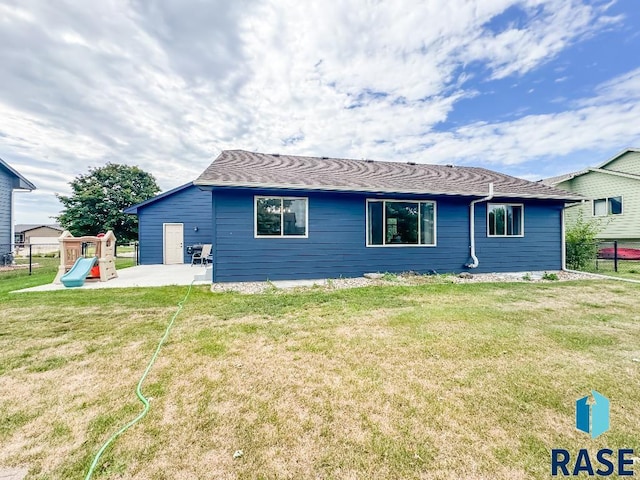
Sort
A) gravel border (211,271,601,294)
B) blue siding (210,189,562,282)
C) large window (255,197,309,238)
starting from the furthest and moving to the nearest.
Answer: large window (255,197,309,238) < blue siding (210,189,562,282) < gravel border (211,271,601,294)

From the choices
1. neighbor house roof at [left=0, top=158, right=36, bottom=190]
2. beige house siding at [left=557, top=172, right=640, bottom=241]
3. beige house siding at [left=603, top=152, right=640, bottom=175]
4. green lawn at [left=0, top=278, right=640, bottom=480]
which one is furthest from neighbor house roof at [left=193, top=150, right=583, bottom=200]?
beige house siding at [left=603, top=152, right=640, bottom=175]

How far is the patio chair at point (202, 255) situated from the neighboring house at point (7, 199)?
828 cm

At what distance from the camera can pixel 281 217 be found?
24.3 ft

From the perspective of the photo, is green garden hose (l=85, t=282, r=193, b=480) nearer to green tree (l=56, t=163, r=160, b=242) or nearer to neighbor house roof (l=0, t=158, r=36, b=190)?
Answer: neighbor house roof (l=0, t=158, r=36, b=190)

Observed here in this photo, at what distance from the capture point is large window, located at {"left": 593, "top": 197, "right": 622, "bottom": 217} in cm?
1466

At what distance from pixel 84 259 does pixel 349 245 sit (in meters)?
7.39

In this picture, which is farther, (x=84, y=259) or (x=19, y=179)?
(x=19, y=179)

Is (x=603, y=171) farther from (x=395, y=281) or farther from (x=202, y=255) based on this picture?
(x=202, y=255)

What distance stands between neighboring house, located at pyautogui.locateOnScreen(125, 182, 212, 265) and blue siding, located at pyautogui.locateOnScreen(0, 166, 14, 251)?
5.68 metres

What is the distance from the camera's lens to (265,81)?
10.4m

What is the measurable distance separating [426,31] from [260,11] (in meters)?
5.08

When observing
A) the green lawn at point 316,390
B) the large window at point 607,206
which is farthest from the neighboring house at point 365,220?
the large window at point 607,206

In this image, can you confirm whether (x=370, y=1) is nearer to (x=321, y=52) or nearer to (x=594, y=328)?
(x=321, y=52)

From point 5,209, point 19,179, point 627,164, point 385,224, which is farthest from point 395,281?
point 627,164
